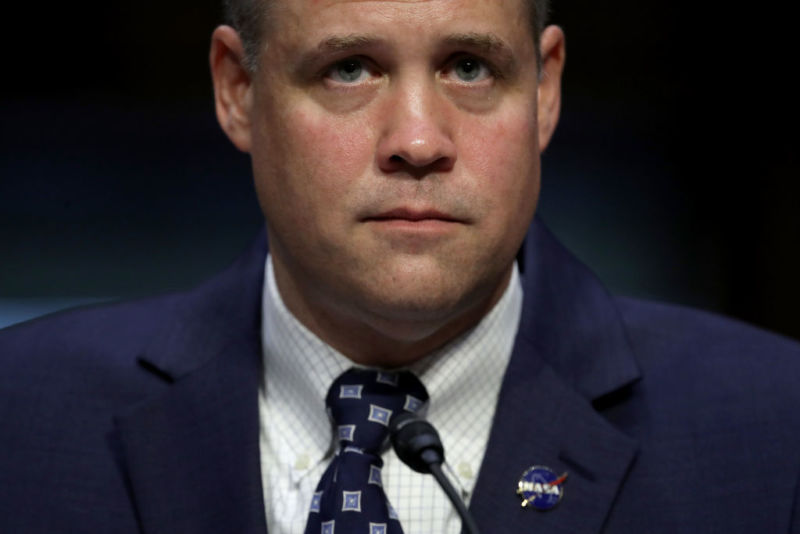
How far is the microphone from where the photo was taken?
6.20 ft

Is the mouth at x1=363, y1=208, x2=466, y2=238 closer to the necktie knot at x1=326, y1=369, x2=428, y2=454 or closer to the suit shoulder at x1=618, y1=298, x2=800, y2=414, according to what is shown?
the necktie knot at x1=326, y1=369, x2=428, y2=454

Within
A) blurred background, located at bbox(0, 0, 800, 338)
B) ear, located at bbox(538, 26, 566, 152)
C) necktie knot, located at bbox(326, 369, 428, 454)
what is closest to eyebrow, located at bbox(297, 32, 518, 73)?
ear, located at bbox(538, 26, 566, 152)

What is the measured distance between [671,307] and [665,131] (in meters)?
1.25

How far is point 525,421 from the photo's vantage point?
2256 mm

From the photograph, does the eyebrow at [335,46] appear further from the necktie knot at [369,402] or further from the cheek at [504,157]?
the necktie knot at [369,402]

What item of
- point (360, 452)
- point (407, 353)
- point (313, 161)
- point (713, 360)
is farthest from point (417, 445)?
point (713, 360)

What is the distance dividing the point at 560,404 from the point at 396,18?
2.35ft

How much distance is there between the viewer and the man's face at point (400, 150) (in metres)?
2.07

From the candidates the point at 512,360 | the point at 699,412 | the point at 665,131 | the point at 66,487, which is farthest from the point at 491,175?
the point at 665,131

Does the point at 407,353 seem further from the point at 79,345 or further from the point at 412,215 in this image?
the point at 79,345

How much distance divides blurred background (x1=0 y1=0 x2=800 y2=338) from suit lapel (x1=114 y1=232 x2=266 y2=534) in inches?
50.5

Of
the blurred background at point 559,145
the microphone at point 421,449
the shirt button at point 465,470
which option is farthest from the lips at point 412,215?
the blurred background at point 559,145

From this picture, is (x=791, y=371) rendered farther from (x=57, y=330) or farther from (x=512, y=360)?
(x=57, y=330)

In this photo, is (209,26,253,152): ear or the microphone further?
(209,26,253,152): ear
